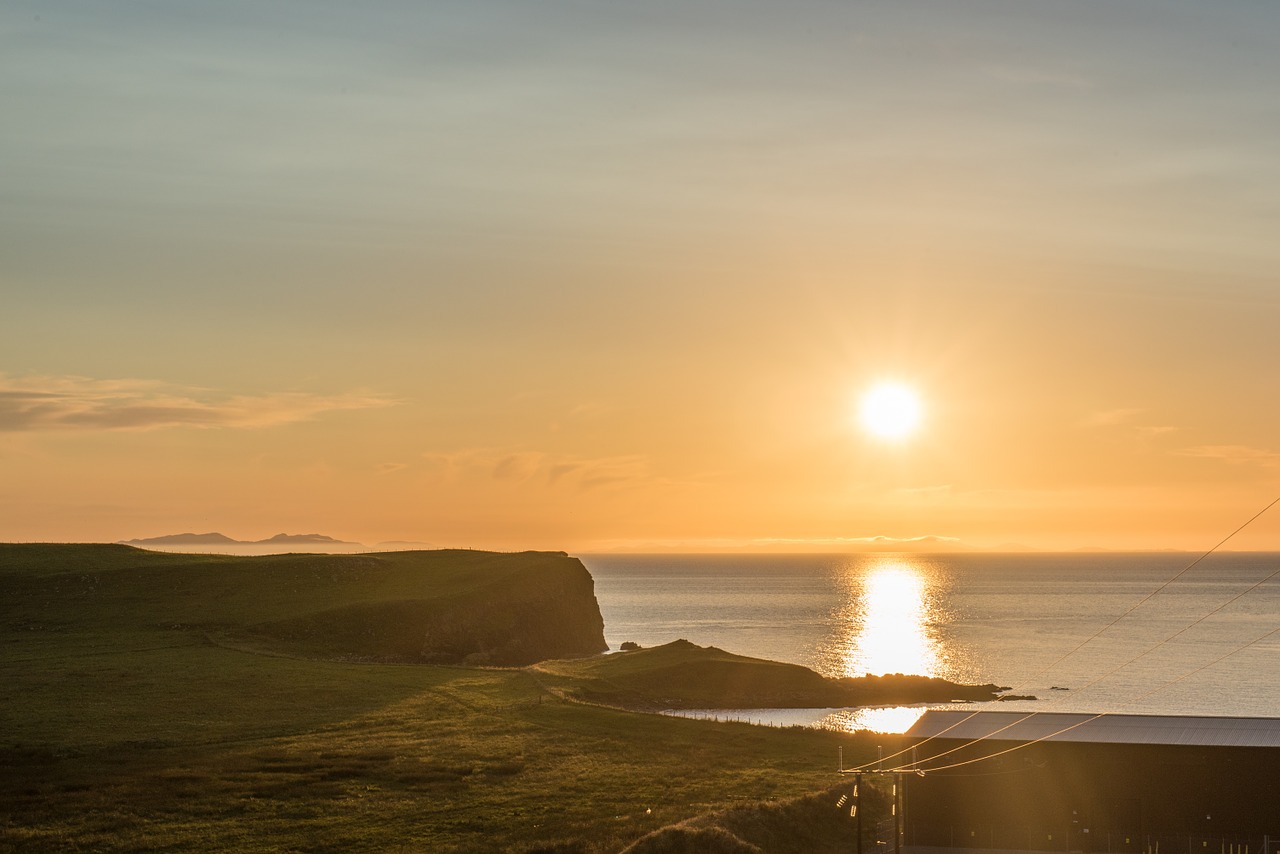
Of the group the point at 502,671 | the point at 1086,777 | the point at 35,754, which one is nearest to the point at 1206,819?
the point at 1086,777

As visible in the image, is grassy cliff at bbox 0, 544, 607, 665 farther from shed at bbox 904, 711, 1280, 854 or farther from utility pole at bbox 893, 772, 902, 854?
shed at bbox 904, 711, 1280, 854

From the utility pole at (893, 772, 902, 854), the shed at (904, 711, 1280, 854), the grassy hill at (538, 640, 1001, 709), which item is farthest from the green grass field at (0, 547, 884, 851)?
the shed at (904, 711, 1280, 854)

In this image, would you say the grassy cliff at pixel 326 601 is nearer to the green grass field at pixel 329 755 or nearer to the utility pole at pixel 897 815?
the green grass field at pixel 329 755

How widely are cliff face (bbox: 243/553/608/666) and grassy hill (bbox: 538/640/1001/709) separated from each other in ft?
40.4

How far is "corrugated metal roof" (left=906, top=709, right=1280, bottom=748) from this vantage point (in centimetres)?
5403

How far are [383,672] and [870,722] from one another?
49498 millimetres

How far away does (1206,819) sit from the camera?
51.8m

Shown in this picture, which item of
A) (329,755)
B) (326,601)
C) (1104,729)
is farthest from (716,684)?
(1104,729)

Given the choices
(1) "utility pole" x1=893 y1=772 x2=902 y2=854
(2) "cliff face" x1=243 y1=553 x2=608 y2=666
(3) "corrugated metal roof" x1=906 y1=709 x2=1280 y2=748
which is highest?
(2) "cliff face" x1=243 y1=553 x2=608 y2=666

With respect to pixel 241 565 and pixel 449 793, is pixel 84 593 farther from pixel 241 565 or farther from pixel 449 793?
pixel 449 793

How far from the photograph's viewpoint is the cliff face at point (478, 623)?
371 feet

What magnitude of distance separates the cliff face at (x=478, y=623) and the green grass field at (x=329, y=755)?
9806mm

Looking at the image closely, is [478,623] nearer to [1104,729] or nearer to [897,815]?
[1104,729]

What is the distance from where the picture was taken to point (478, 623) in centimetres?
12988
